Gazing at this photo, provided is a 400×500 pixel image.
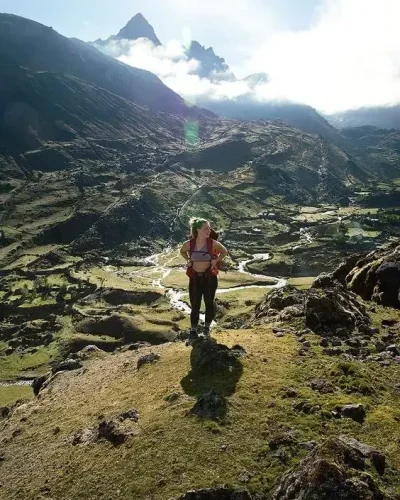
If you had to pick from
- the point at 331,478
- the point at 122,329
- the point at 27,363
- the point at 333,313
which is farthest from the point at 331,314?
the point at 27,363

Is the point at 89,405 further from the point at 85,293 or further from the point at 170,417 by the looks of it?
the point at 85,293

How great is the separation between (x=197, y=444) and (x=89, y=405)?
→ 761cm

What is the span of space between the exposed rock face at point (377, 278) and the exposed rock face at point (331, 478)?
16.7m

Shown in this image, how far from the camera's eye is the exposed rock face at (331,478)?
373 inches

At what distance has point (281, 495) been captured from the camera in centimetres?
1035

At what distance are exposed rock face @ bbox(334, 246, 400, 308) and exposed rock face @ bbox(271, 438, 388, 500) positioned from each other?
54.9 ft

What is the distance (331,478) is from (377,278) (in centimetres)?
1998

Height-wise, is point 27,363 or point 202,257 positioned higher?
point 202,257

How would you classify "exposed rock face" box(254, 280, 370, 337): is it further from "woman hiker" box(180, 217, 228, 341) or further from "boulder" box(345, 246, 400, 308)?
"woman hiker" box(180, 217, 228, 341)

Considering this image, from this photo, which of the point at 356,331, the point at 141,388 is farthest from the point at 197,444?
the point at 356,331

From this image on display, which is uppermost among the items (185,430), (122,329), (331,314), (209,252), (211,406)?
(209,252)

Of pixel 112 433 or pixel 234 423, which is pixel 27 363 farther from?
pixel 234 423

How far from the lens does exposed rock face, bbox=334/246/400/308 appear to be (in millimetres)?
26391

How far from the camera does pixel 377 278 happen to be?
27.8 metres
